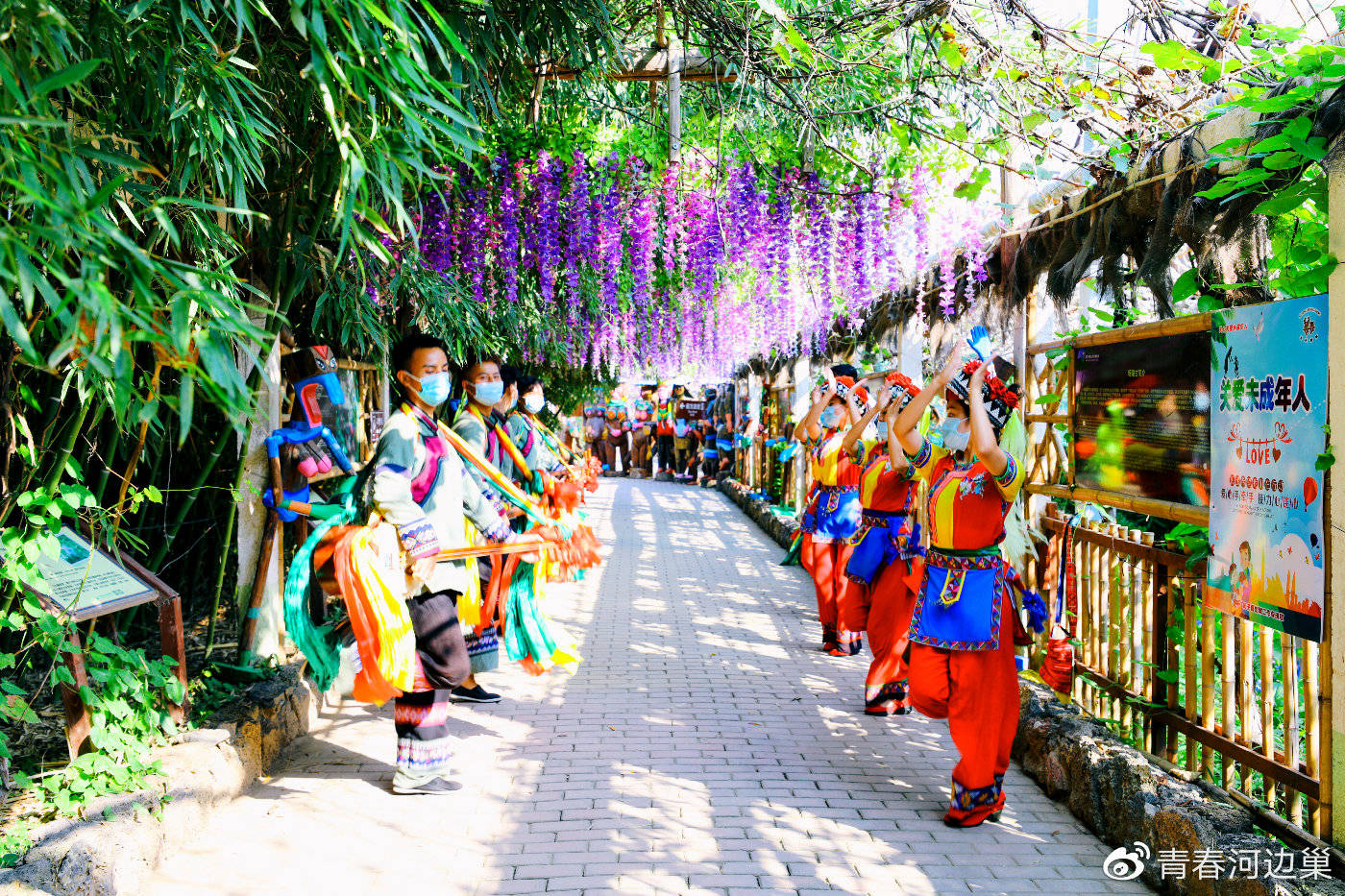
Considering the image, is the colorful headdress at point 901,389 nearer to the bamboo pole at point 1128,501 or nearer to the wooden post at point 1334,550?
the bamboo pole at point 1128,501

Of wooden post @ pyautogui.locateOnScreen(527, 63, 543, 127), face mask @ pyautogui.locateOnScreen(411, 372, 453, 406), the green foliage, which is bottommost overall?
face mask @ pyautogui.locateOnScreen(411, 372, 453, 406)

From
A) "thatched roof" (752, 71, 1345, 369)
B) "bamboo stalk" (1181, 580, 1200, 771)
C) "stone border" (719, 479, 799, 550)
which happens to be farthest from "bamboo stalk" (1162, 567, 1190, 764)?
"stone border" (719, 479, 799, 550)

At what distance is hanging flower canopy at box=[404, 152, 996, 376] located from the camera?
18.4 feet

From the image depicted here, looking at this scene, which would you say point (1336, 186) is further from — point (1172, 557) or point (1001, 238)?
point (1001, 238)

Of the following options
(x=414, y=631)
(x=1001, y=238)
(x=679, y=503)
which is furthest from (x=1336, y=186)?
(x=679, y=503)

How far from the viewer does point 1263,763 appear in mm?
2918

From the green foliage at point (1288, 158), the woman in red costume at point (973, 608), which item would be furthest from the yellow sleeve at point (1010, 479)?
the green foliage at point (1288, 158)

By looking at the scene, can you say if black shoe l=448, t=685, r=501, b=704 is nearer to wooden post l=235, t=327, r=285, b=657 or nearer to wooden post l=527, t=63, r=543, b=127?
wooden post l=235, t=327, r=285, b=657

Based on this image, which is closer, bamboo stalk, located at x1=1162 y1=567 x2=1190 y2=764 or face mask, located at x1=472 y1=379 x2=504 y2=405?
bamboo stalk, located at x1=1162 y1=567 x2=1190 y2=764

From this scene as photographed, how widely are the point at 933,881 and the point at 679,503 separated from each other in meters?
13.7

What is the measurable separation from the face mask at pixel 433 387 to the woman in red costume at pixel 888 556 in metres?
1.93

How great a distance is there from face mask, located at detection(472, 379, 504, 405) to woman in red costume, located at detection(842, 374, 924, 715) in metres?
1.95

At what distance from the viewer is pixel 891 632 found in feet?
15.2

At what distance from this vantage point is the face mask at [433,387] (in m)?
3.77
